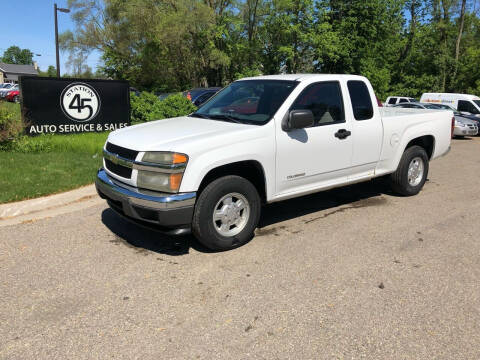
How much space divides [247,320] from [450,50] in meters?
44.3

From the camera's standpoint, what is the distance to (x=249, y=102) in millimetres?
5297

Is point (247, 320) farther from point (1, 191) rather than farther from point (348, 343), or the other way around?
point (1, 191)

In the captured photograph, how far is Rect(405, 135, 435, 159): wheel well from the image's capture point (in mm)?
7027

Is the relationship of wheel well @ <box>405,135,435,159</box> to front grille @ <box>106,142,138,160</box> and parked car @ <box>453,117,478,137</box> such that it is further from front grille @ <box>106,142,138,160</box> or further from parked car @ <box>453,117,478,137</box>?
parked car @ <box>453,117,478,137</box>

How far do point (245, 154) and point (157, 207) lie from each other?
109cm

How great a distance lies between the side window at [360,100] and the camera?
5684 mm

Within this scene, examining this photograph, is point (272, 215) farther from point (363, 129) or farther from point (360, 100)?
point (360, 100)

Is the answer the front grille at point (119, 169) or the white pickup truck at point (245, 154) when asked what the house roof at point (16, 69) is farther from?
the white pickup truck at point (245, 154)

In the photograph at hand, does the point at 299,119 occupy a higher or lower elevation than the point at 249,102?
lower

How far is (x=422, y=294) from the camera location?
12.1 feet

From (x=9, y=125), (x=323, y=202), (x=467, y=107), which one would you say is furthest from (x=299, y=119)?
(x=467, y=107)

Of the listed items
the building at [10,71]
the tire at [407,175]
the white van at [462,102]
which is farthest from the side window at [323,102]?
the building at [10,71]

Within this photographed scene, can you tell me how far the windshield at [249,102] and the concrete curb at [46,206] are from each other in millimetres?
2269

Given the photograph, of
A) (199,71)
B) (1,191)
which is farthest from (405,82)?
(1,191)
